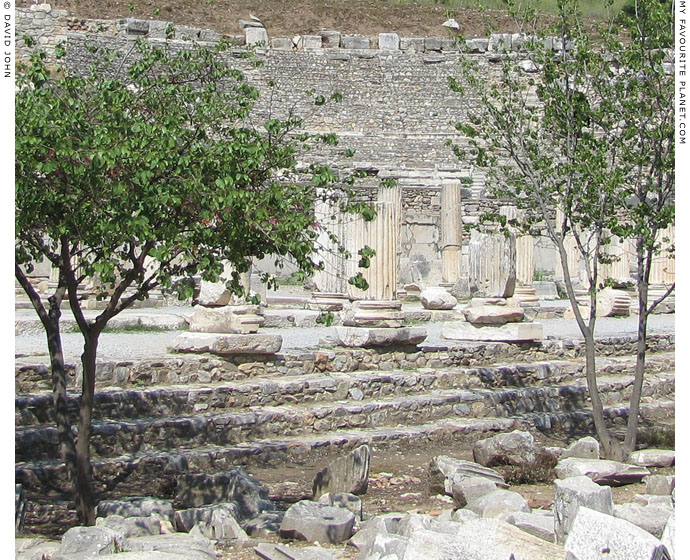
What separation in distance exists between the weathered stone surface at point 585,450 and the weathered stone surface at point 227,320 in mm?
3788

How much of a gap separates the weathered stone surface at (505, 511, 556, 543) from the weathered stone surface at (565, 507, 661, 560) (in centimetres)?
126

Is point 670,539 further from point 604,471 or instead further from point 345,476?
point 604,471

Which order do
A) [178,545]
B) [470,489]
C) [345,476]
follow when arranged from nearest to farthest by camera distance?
[178,545], [470,489], [345,476]

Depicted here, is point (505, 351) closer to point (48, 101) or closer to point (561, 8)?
point (561, 8)

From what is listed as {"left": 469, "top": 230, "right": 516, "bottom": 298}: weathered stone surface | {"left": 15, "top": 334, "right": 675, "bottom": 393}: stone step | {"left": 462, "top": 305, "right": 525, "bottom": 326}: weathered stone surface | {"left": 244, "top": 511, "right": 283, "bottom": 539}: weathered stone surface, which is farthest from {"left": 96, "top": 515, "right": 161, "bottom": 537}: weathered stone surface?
{"left": 469, "top": 230, "right": 516, "bottom": 298}: weathered stone surface

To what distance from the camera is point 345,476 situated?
7.68 metres

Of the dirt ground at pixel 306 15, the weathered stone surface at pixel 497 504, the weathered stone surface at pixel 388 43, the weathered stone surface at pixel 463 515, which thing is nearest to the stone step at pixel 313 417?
the weathered stone surface at pixel 497 504

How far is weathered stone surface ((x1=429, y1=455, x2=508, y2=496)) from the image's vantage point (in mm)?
7875

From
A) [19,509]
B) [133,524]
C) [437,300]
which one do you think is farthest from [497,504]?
[437,300]

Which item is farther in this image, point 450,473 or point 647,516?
point 450,473

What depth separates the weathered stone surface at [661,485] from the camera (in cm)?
776

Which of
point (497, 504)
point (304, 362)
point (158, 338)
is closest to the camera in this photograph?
point (497, 504)

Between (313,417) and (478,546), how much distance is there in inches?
196

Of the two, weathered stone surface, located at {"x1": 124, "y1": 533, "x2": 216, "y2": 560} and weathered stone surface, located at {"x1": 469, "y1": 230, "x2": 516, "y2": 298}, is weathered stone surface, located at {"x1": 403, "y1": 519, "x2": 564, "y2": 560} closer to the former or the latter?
weathered stone surface, located at {"x1": 124, "y1": 533, "x2": 216, "y2": 560}
